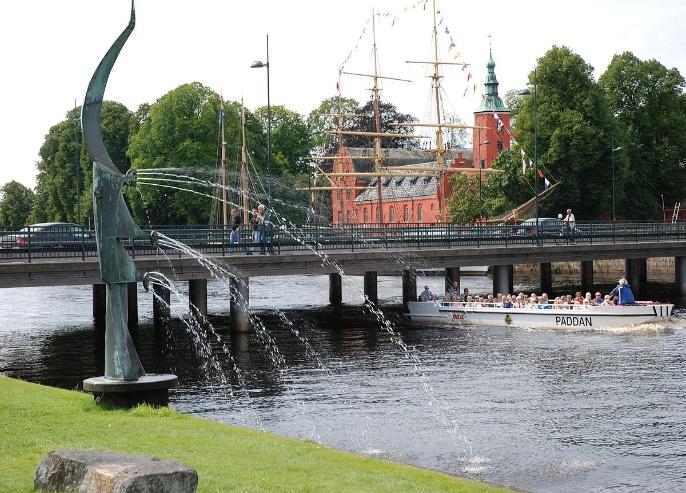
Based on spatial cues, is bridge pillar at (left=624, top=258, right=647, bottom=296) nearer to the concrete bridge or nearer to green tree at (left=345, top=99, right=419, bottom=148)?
the concrete bridge

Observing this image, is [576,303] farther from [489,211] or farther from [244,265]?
[489,211]

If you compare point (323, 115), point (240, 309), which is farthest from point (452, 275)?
point (323, 115)

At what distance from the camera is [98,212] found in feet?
75.6

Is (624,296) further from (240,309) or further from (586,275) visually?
(586,275)

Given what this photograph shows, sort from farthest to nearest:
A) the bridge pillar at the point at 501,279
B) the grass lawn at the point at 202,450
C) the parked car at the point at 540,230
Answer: the parked car at the point at 540,230 → the bridge pillar at the point at 501,279 → the grass lawn at the point at 202,450

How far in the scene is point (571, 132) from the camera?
291 ft

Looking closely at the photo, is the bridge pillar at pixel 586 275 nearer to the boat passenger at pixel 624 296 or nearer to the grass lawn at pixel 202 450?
the boat passenger at pixel 624 296

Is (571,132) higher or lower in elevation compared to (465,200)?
higher

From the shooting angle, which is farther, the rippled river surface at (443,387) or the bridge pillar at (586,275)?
the bridge pillar at (586,275)

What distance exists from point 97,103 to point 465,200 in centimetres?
8569

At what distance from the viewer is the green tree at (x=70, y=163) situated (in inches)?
4641

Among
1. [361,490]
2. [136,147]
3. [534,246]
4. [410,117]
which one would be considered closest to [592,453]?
[361,490]

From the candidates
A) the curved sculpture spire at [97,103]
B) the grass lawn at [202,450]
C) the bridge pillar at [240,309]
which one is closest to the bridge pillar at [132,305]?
the bridge pillar at [240,309]

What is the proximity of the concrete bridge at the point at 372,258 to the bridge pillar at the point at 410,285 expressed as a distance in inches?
2.5
